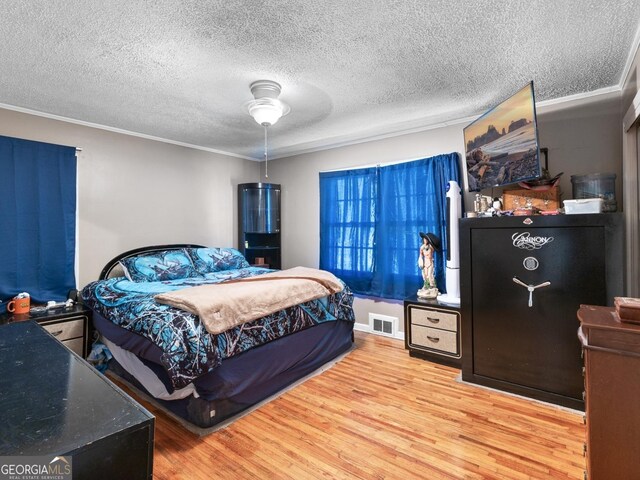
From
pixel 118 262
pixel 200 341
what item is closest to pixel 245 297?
pixel 200 341

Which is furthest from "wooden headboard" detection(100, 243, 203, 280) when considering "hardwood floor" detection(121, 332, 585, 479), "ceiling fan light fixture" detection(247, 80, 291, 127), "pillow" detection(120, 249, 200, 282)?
"ceiling fan light fixture" detection(247, 80, 291, 127)

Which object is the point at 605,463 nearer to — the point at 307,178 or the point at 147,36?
the point at 147,36

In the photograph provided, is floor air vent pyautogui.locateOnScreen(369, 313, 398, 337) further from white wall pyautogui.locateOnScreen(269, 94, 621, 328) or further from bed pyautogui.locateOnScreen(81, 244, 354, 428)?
bed pyautogui.locateOnScreen(81, 244, 354, 428)

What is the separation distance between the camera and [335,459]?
6.28 ft

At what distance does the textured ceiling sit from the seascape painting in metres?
0.26

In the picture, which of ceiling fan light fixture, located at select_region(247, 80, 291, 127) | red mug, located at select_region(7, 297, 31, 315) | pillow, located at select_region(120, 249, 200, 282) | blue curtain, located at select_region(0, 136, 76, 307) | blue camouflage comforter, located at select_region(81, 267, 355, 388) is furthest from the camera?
pillow, located at select_region(120, 249, 200, 282)

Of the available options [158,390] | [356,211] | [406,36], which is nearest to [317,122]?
[356,211]

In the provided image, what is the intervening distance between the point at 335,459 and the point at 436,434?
0.69 meters

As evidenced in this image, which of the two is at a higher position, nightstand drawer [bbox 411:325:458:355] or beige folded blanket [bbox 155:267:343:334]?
beige folded blanket [bbox 155:267:343:334]

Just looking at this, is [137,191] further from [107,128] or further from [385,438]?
[385,438]

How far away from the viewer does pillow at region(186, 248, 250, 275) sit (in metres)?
3.95

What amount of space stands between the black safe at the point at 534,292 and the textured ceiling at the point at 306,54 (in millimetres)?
1132

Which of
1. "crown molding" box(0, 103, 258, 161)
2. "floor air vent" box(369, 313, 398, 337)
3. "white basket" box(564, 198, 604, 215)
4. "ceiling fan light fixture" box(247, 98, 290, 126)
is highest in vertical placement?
"crown molding" box(0, 103, 258, 161)

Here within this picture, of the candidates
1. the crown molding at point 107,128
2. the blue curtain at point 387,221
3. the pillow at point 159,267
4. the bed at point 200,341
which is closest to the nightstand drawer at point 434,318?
the blue curtain at point 387,221
